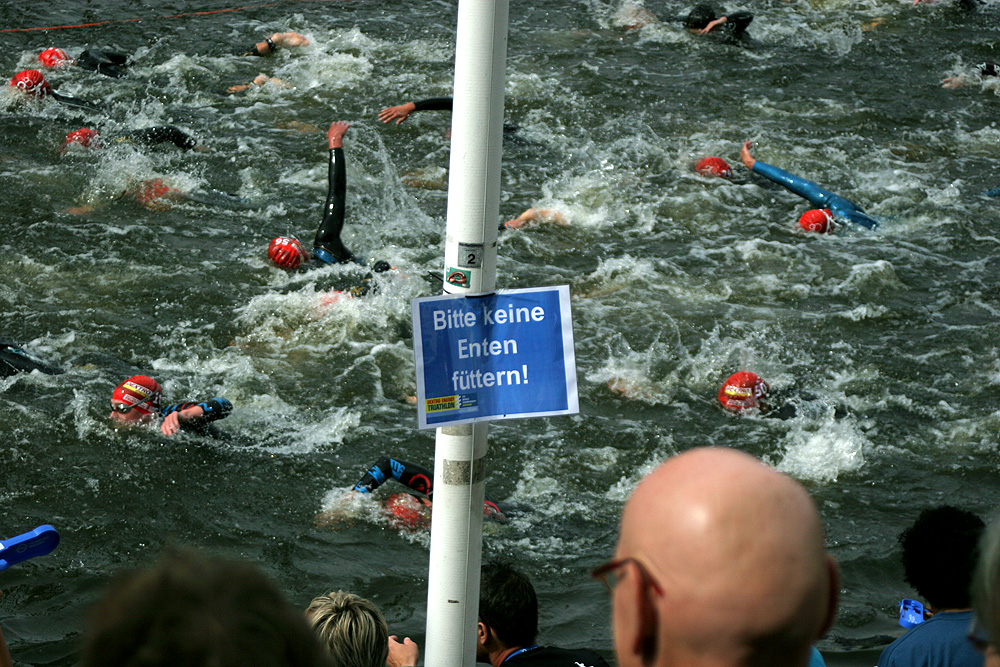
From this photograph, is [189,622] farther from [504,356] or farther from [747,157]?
[747,157]

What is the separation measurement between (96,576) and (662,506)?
6.07m

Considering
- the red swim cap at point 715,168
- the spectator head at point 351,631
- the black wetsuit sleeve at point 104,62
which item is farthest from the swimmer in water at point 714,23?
the spectator head at point 351,631

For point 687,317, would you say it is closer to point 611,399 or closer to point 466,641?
point 611,399

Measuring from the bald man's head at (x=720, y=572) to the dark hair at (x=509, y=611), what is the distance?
2.64 m

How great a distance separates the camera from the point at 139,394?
834 centimetres

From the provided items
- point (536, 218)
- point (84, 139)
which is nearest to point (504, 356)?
point (536, 218)

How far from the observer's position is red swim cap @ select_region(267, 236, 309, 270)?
35.6 ft

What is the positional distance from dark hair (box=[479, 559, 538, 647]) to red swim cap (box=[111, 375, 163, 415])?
4.98m

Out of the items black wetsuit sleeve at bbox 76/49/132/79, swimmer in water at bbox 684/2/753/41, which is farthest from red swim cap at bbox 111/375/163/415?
swimmer in water at bbox 684/2/753/41

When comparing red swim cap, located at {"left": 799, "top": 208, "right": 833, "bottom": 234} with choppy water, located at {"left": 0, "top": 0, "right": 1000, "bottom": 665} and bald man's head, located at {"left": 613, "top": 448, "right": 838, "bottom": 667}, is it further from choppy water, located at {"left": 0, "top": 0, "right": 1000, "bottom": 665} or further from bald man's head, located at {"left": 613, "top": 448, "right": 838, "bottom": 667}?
bald man's head, located at {"left": 613, "top": 448, "right": 838, "bottom": 667}

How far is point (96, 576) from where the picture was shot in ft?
22.2

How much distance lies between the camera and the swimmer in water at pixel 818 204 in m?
12.1

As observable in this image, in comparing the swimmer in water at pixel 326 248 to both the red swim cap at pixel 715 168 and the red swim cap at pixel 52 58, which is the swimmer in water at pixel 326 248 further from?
the red swim cap at pixel 52 58

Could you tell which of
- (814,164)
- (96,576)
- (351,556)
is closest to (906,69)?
(814,164)
